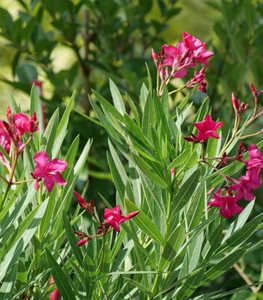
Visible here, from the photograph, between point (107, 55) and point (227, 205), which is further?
point (107, 55)

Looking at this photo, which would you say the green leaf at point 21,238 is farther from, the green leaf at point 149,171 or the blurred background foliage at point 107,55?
the blurred background foliage at point 107,55

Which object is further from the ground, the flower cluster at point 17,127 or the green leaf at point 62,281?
the flower cluster at point 17,127

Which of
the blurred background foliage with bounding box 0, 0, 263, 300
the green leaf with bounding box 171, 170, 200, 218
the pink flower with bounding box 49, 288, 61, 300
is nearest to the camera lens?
the green leaf with bounding box 171, 170, 200, 218

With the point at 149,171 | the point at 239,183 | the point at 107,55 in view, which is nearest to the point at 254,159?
the point at 239,183

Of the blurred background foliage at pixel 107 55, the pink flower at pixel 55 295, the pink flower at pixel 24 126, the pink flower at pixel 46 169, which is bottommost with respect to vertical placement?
the blurred background foliage at pixel 107 55

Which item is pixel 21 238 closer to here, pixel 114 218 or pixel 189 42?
pixel 114 218

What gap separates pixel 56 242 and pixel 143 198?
131 millimetres

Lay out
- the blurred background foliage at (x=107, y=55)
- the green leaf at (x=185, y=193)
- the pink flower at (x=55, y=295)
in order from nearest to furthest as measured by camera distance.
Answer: the green leaf at (x=185, y=193), the pink flower at (x=55, y=295), the blurred background foliage at (x=107, y=55)

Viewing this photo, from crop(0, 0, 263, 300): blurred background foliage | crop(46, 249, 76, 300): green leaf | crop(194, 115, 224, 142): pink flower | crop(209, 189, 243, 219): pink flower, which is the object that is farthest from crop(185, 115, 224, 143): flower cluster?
crop(0, 0, 263, 300): blurred background foliage

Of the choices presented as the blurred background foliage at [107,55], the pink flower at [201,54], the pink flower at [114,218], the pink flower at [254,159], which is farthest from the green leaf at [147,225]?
the blurred background foliage at [107,55]

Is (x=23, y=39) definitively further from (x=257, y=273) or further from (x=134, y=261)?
(x=134, y=261)

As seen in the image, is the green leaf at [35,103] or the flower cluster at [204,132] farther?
the green leaf at [35,103]

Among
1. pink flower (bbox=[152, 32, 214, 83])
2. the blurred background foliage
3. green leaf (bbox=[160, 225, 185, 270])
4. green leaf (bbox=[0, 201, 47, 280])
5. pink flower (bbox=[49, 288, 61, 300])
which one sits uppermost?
pink flower (bbox=[152, 32, 214, 83])

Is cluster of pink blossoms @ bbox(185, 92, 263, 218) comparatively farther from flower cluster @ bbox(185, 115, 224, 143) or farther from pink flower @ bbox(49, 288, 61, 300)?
pink flower @ bbox(49, 288, 61, 300)
